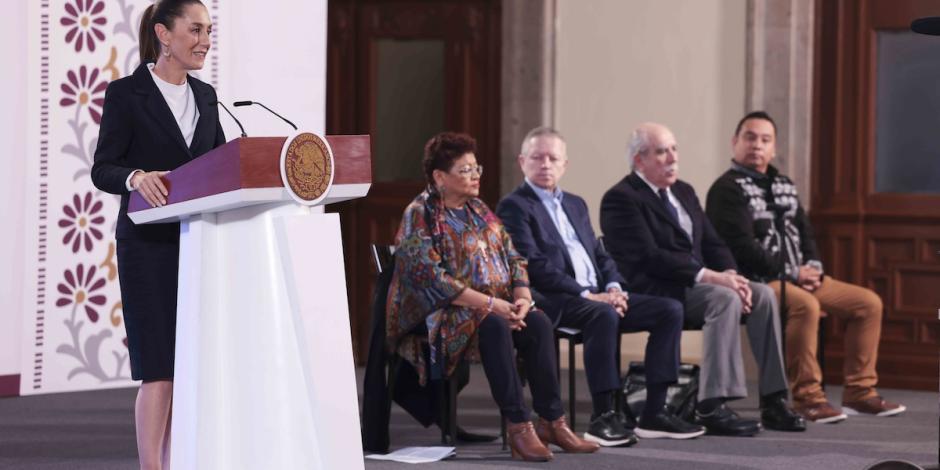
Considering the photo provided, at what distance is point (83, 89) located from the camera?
5.46 meters

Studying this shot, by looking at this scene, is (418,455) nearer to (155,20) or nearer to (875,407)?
(155,20)

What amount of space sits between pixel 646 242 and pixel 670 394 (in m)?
0.59

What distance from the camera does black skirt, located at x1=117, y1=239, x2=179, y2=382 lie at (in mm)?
3002

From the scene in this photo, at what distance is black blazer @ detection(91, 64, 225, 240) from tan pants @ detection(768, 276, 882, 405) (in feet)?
10.5

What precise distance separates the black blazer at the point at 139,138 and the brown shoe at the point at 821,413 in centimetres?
320

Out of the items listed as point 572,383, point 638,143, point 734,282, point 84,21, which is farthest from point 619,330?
point 84,21

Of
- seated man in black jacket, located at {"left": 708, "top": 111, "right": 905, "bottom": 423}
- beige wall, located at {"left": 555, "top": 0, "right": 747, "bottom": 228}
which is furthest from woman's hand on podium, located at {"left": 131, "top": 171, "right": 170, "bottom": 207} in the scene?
beige wall, located at {"left": 555, "top": 0, "right": 747, "bottom": 228}

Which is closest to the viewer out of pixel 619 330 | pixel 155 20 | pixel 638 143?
pixel 155 20

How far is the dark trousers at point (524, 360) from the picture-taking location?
452 centimetres

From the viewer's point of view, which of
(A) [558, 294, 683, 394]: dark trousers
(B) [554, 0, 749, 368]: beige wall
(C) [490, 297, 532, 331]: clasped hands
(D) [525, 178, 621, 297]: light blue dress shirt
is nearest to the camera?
(C) [490, 297, 532, 331]: clasped hands

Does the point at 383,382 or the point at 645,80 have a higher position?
the point at 645,80

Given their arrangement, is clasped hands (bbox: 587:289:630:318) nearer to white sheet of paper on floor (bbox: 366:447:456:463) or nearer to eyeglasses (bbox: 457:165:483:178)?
eyeglasses (bbox: 457:165:483:178)

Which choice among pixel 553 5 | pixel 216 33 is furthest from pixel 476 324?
pixel 553 5

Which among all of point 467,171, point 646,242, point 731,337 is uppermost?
point 467,171
